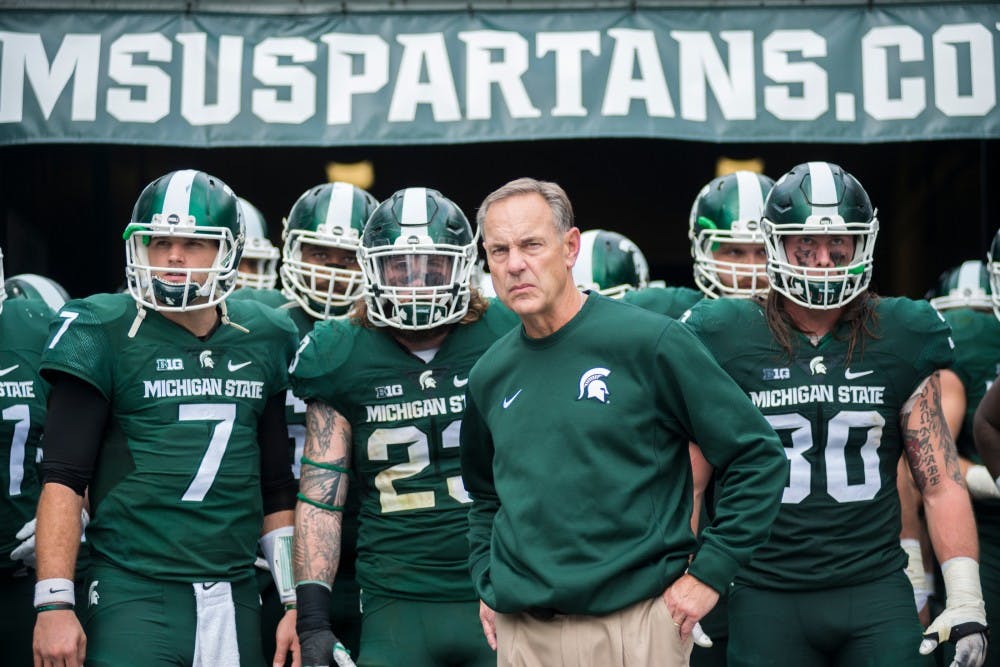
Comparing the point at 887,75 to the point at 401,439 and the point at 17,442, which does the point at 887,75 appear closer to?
the point at 401,439

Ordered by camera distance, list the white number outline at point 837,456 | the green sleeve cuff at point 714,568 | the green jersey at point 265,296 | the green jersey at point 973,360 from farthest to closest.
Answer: the green jersey at point 973,360
the green jersey at point 265,296
the white number outline at point 837,456
the green sleeve cuff at point 714,568

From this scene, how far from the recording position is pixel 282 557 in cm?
403

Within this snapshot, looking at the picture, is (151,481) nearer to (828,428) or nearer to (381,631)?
(381,631)

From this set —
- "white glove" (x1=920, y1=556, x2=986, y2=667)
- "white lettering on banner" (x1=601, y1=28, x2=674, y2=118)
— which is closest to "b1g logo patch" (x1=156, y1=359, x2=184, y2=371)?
"white glove" (x1=920, y1=556, x2=986, y2=667)

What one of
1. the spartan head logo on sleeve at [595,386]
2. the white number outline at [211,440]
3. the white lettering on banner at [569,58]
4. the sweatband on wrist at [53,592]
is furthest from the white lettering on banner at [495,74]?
the spartan head logo on sleeve at [595,386]

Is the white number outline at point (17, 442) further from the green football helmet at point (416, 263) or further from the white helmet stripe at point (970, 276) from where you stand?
the white helmet stripe at point (970, 276)

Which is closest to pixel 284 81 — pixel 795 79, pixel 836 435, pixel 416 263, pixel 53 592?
pixel 795 79

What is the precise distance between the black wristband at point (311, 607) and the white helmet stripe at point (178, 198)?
1.20m

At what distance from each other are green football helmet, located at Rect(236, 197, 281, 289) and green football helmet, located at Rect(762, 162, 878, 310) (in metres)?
2.80

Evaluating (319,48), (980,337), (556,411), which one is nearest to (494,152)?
(319,48)

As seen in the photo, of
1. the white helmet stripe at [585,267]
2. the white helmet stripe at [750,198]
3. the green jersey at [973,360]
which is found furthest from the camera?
the white helmet stripe at [585,267]

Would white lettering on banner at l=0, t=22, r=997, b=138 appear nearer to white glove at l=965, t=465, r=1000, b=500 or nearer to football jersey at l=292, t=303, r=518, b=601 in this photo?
white glove at l=965, t=465, r=1000, b=500

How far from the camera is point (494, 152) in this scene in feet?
31.9

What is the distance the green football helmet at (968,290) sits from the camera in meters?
6.25
